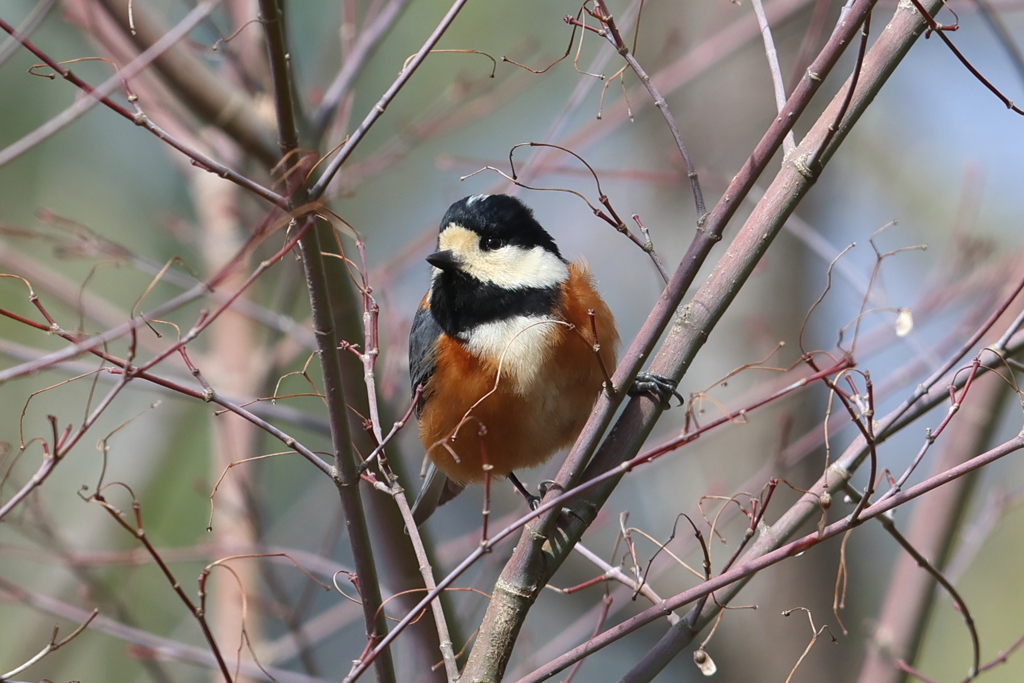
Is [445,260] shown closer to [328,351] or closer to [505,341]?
[505,341]

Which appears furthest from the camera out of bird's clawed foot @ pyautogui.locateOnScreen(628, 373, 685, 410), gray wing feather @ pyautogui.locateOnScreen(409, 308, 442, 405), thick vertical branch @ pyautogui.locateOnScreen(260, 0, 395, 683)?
gray wing feather @ pyautogui.locateOnScreen(409, 308, 442, 405)

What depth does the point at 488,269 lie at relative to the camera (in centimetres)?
319

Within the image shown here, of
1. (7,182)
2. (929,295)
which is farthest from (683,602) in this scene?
(7,182)

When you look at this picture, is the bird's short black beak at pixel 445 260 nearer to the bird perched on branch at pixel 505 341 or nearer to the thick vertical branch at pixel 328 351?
the bird perched on branch at pixel 505 341

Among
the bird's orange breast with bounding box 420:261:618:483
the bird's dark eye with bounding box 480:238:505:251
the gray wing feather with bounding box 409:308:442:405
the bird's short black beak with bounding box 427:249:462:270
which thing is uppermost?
the bird's dark eye with bounding box 480:238:505:251

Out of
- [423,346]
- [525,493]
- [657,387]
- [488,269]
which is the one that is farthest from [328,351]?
[525,493]

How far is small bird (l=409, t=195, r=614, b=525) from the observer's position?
3.05 m

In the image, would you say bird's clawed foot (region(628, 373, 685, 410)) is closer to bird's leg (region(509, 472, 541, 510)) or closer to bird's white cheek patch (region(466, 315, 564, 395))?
bird's white cheek patch (region(466, 315, 564, 395))

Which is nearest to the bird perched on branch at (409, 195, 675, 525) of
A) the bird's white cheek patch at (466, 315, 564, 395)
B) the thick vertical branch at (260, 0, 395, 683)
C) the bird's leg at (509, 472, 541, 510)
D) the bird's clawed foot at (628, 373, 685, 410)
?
the bird's white cheek patch at (466, 315, 564, 395)

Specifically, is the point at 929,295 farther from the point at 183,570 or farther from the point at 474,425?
the point at 183,570

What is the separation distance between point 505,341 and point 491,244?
0.38m

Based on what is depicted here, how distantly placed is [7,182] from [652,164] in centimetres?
694

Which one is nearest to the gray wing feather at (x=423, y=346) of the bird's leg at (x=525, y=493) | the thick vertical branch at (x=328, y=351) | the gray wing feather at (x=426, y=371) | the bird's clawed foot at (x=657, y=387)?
the gray wing feather at (x=426, y=371)

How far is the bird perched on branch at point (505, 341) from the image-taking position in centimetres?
305
